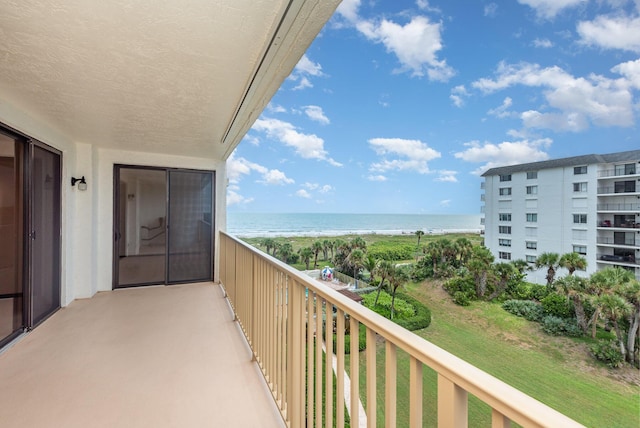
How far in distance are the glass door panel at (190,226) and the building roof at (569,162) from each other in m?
4.02

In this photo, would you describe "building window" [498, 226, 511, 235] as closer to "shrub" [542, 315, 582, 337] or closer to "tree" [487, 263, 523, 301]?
→ "tree" [487, 263, 523, 301]

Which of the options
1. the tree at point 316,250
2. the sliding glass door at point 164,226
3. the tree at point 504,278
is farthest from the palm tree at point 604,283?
the sliding glass door at point 164,226

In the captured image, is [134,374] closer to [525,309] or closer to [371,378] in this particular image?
[371,378]

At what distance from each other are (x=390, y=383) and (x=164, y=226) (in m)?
4.54

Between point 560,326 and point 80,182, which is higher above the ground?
point 80,182

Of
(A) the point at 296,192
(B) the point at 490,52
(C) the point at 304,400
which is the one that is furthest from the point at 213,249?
(A) the point at 296,192

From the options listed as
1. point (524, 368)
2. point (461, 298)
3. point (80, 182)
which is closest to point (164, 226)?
point (80, 182)

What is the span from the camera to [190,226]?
4.57m

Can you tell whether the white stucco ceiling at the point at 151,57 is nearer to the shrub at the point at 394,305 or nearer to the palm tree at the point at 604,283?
the shrub at the point at 394,305

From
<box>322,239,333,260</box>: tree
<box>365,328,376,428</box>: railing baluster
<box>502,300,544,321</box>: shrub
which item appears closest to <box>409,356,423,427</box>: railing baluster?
<box>365,328,376,428</box>: railing baluster

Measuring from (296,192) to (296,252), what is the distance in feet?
29.6

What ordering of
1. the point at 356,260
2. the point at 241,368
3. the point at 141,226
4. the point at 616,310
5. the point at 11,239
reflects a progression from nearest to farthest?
1. the point at 616,310
2. the point at 241,368
3. the point at 356,260
4. the point at 11,239
5. the point at 141,226

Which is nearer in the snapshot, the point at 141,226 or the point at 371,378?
the point at 371,378

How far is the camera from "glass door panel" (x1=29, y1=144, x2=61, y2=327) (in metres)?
2.78
